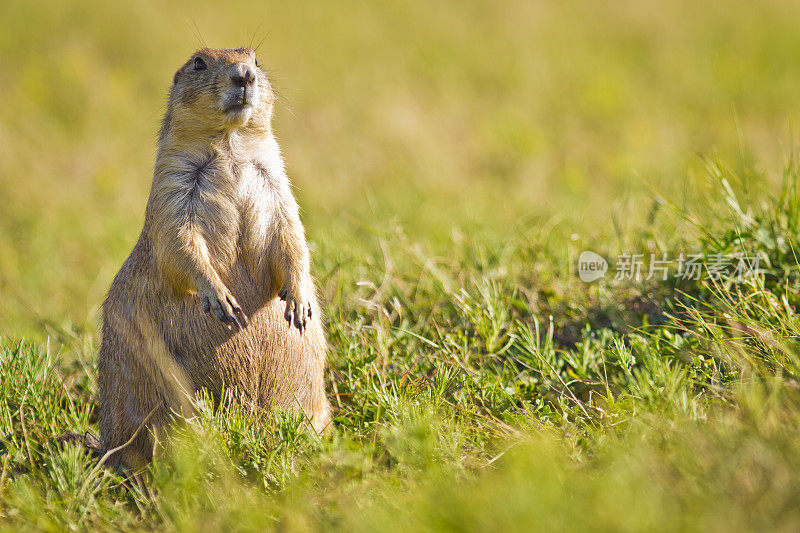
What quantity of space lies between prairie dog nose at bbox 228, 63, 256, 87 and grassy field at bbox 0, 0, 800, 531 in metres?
1.27

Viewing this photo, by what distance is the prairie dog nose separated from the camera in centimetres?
320

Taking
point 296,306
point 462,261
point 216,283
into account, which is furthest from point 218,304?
point 462,261

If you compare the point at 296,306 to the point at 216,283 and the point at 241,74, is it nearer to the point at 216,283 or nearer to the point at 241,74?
the point at 216,283

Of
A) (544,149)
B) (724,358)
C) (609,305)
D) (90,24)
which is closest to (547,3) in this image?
(544,149)

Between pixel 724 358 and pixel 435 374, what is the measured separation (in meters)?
1.15

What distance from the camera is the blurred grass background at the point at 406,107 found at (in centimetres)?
688

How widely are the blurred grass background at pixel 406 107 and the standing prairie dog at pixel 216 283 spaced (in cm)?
226

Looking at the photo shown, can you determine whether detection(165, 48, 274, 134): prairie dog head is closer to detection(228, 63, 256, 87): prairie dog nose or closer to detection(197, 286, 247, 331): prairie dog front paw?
detection(228, 63, 256, 87): prairie dog nose

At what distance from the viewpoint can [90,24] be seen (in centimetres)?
1016

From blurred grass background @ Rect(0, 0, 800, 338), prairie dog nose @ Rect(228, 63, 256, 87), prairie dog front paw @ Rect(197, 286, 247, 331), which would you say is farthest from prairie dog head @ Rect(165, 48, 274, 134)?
blurred grass background @ Rect(0, 0, 800, 338)

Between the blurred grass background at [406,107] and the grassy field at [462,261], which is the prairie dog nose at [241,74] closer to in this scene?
the grassy field at [462,261]

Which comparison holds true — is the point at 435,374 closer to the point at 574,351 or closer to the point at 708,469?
the point at 574,351

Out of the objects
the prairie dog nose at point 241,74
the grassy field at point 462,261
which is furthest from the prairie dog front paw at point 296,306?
the prairie dog nose at point 241,74

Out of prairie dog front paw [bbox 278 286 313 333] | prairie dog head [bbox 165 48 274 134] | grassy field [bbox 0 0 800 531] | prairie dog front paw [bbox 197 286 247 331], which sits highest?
prairie dog head [bbox 165 48 274 134]
